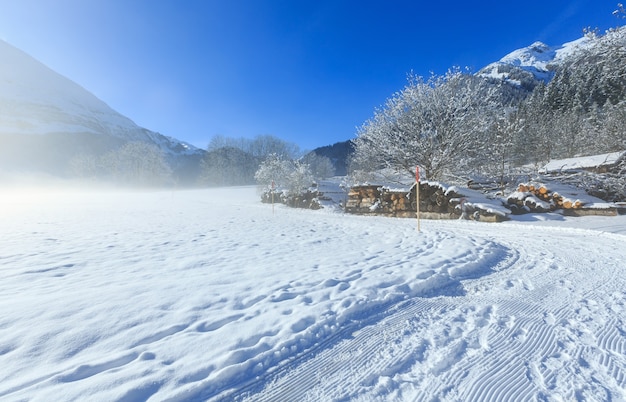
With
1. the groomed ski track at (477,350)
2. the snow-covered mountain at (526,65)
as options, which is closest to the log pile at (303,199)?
the groomed ski track at (477,350)

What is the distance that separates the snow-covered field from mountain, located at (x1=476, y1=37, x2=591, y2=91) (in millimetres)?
77330

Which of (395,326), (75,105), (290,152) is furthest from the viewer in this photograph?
(75,105)

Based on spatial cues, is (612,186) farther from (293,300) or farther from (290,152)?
(290,152)

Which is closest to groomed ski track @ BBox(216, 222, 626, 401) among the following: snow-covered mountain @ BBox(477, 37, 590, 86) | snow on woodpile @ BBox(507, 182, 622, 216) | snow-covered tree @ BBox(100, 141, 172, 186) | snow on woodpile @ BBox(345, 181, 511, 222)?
snow on woodpile @ BBox(345, 181, 511, 222)

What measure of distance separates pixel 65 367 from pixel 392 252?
505 centimetres

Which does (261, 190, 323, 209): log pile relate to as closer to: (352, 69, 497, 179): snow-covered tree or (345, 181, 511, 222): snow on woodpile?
(345, 181, 511, 222): snow on woodpile

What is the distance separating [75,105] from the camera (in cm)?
13100

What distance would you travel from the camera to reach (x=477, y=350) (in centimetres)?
219

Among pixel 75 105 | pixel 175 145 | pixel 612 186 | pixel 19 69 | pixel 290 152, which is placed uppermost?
pixel 19 69

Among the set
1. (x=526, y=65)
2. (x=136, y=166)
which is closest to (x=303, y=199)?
(x=136, y=166)

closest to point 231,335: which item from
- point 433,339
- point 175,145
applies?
point 433,339

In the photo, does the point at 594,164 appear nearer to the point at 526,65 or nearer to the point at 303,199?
the point at 303,199

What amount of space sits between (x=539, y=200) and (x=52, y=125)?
142m

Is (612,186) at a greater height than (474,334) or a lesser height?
greater
